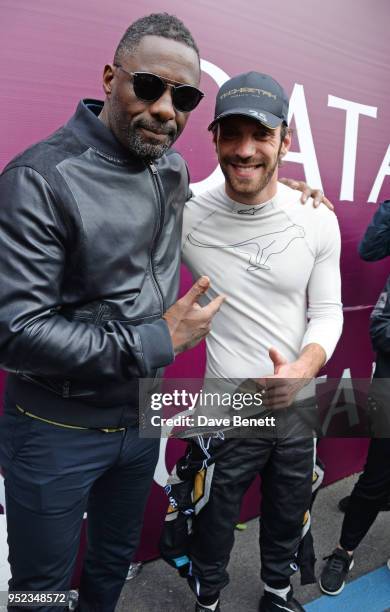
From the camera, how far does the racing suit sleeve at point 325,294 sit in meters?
1.58

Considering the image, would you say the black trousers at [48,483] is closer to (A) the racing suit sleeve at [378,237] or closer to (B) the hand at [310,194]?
(B) the hand at [310,194]

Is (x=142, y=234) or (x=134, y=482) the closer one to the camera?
(x=142, y=234)

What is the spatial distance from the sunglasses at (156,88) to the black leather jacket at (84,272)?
13 centimetres

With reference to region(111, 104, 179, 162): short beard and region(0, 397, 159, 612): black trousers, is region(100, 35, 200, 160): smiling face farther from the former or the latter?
region(0, 397, 159, 612): black trousers

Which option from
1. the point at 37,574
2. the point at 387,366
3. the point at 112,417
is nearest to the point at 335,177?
the point at 387,366

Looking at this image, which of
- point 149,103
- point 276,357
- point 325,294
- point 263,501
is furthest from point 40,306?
point 263,501

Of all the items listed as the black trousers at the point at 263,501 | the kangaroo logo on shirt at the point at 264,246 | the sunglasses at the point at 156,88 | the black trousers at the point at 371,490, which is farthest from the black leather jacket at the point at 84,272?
the black trousers at the point at 371,490

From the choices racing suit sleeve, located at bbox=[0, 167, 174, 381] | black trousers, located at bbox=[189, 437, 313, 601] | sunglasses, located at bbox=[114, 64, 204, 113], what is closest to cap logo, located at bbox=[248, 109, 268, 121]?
sunglasses, located at bbox=[114, 64, 204, 113]

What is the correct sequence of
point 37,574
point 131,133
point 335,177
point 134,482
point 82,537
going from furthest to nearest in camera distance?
point 335,177, point 82,537, point 134,482, point 37,574, point 131,133

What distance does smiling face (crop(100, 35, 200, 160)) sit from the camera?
113 centimetres

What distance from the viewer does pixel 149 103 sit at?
3.79ft

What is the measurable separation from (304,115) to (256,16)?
18.2 inches

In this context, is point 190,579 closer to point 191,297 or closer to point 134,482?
point 134,482

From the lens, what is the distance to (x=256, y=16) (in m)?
2.00
